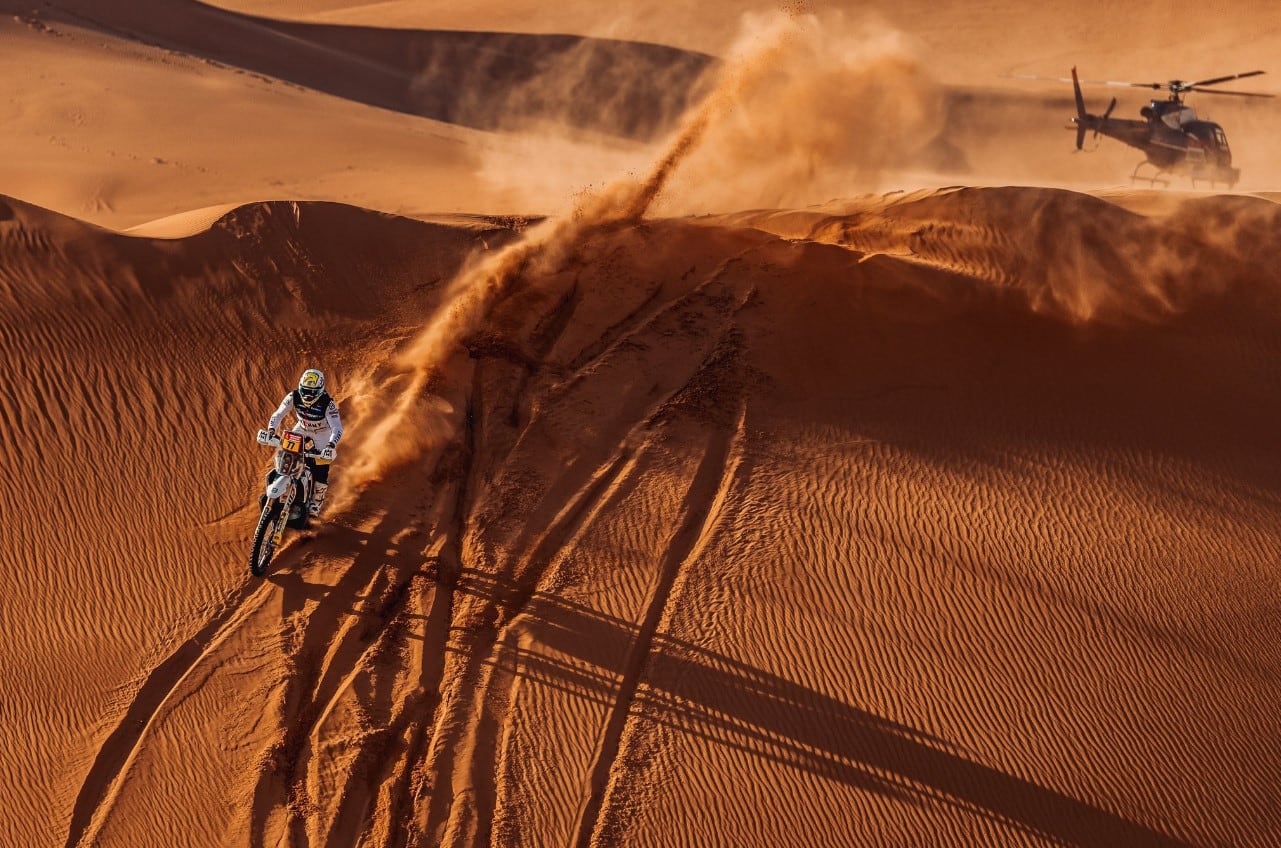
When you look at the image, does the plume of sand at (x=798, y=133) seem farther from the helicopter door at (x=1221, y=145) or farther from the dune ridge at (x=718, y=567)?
the helicopter door at (x=1221, y=145)

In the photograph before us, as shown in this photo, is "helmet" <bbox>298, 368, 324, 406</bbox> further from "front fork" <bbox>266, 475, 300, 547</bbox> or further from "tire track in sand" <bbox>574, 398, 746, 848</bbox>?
"tire track in sand" <bbox>574, 398, 746, 848</bbox>

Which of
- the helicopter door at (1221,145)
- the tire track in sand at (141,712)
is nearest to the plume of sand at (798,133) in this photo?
the tire track in sand at (141,712)

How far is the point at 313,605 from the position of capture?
850 cm

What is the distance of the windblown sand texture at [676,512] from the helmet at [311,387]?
4.49 feet

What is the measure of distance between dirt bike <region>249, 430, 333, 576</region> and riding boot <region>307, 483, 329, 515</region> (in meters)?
0.08

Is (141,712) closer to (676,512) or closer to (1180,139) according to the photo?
(676,512)

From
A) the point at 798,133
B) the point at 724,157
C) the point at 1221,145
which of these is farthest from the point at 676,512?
the point at 1221,145

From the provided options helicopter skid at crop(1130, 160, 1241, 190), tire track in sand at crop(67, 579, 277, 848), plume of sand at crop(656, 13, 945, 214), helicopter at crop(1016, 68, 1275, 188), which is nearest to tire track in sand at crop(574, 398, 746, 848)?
tire track in sand at crop(67, 579, 277, 848)

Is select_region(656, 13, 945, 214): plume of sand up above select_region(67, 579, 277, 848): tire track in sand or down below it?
above

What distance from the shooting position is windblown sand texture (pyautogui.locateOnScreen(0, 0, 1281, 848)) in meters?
7.88

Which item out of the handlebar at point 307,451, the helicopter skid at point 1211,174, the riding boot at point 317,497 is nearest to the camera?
the handlebar at point 307,451

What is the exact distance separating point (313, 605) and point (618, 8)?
25.8 m

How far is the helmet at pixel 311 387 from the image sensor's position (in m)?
8.27

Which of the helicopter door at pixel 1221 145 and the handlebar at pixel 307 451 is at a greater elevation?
the helicopter door at pixel 1221 145
